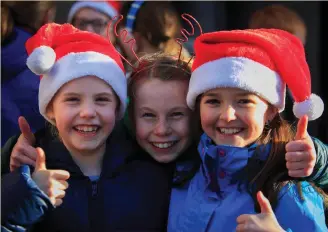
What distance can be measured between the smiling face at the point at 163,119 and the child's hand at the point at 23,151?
0.43 meters

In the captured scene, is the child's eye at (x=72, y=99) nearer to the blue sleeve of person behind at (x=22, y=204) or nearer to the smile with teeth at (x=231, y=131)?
the blue sleeve of person behind at (x=22, y=204)

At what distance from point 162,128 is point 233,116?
321 millimetres

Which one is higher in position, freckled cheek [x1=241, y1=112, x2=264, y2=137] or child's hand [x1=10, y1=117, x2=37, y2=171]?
freckled cheek [x1=241, y1=112, x2=264, y2=137]

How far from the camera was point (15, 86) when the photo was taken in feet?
11.9

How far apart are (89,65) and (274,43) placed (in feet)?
2.35

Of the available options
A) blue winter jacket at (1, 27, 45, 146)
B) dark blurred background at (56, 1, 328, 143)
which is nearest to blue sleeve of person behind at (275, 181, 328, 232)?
blue winter jacket at (1, 27, 45, 146)

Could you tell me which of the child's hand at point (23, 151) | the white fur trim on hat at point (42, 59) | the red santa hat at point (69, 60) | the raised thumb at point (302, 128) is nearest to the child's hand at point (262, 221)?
the raised thumb at point (302, 128)

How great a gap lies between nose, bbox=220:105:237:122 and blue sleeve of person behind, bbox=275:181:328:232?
12.4 inches

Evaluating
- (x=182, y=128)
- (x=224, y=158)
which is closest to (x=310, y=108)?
(x=224, y=158)

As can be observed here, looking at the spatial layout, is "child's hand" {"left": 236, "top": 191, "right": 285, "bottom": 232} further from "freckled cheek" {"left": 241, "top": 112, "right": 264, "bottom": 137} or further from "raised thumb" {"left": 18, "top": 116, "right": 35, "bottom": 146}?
"raised thumb" {"left": 18, "top": 116, "right": 35, "bottom": 146}

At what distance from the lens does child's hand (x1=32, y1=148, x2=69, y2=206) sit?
2.31 metres

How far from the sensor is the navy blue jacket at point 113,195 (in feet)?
8.12

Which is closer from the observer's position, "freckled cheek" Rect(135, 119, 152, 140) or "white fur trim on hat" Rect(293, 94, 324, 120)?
"white fur trim on hat" Rect(293, 94, 324, 120)

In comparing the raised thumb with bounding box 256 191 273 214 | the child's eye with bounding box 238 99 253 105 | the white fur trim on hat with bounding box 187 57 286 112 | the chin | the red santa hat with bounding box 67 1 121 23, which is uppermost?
the red santa hat with bounding box 67 1 121 23
